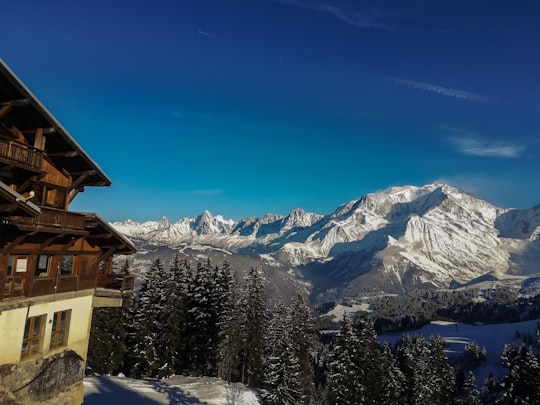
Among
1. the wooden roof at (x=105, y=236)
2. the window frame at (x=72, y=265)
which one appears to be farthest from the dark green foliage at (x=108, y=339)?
the window frame at (x=72, y=265)

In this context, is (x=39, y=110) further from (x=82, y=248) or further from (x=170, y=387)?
(x=170, y=387)

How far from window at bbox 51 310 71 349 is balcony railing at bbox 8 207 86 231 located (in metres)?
4.63

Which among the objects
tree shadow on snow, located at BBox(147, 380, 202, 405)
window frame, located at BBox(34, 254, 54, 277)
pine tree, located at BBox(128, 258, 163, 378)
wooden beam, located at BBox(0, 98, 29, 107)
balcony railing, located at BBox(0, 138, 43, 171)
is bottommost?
tree shadow on snow, located at BBox(147, 380, 202, 405)

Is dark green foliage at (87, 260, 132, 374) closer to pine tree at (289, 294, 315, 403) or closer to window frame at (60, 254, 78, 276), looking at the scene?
pine tree at (289, 294, 315, 403)

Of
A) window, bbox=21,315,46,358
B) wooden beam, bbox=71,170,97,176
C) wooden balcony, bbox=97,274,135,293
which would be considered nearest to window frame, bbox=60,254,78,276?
window, bbox=21,315,46,358

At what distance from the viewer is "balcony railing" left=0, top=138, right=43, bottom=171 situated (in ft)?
49.0

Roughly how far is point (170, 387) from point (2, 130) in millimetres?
34062

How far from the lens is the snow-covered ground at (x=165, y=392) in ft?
120

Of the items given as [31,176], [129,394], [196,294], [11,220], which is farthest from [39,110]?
[196,294]

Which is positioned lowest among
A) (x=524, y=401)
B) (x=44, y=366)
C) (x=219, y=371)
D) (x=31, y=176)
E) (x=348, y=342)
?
(x=524, y=401)

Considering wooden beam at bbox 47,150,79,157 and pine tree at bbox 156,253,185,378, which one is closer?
wooden beam at bbox 47,150,79,157

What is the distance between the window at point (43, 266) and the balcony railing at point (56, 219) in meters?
2.10

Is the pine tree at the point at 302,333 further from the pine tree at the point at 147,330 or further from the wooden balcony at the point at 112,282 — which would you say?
the wooden balcony at the point at 112,282

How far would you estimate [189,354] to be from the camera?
176 feet
